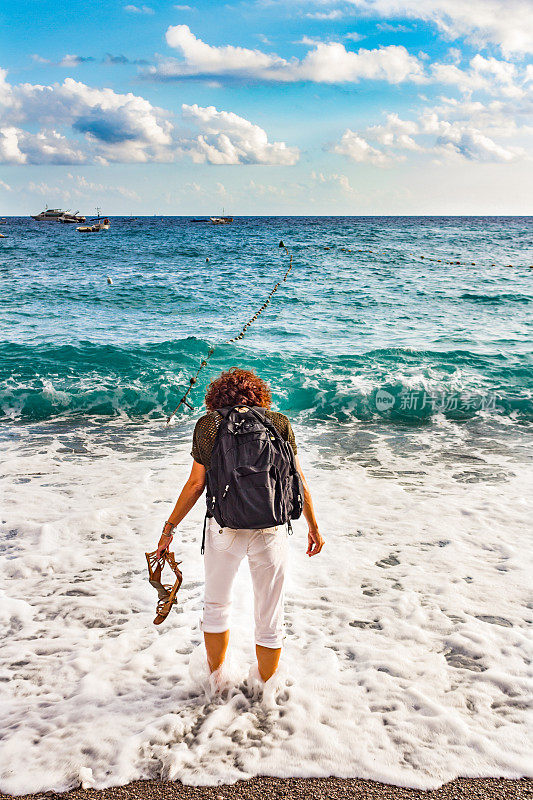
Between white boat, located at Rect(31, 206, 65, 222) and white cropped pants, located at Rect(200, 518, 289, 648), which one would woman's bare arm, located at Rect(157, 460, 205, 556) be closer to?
white cropped pants, located at Rect(200, 518, 289, 648)

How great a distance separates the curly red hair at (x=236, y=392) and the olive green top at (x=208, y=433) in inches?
4.0

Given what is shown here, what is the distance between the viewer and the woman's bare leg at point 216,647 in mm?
3238

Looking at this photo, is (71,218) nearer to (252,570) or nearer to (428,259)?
(428,259)

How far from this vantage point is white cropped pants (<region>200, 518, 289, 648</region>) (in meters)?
3.03

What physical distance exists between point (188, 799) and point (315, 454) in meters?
5.83

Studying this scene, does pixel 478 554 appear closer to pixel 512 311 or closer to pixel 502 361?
pixel 502 361

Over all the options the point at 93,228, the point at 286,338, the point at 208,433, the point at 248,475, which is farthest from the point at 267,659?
the point at 93,228

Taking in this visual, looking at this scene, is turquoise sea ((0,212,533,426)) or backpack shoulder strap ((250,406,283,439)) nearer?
backpack shoulder strap ((250,406,283,439))

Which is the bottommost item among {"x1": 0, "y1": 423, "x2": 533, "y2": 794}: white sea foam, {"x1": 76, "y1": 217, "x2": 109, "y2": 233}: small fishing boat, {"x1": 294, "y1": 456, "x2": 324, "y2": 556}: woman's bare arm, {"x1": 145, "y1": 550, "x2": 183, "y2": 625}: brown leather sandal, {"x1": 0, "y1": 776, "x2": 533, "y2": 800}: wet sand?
{"x1": 0, "y1": 423, "x2": 533, "y2": 794}: white sea foam

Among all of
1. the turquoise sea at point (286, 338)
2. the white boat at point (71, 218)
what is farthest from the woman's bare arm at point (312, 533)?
the white boat at point (71, 218)

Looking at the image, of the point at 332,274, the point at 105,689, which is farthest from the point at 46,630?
the point at 332,274

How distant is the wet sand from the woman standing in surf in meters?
0.66

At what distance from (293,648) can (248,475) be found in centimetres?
189

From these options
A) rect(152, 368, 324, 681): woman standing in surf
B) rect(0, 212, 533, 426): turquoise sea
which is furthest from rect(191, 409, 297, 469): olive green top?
rect(0, 212, 533, 426): turquoise sea
